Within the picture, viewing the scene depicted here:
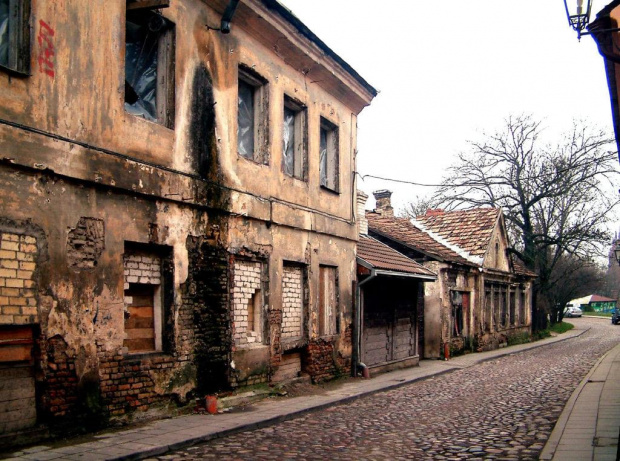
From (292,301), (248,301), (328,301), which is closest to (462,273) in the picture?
(328,301)

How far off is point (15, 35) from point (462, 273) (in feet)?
66.6

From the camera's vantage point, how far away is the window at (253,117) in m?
12.1

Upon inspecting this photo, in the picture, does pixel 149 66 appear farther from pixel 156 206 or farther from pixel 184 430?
pixel 184 430

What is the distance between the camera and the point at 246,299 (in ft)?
38.2

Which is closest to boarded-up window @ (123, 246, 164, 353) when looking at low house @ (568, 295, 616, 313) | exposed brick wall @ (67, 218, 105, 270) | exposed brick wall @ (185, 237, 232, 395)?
exposed brick wall @ (185, 237, 232, 395)

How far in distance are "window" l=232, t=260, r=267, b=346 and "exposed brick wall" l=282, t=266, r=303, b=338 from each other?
0.95 metres

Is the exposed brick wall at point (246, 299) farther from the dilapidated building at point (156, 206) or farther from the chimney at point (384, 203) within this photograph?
the chimney at point (384, 203)

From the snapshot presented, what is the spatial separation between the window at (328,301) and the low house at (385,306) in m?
1.02

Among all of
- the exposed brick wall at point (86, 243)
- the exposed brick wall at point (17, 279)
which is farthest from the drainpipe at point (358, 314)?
the exposed brick wall at point (17, 279)

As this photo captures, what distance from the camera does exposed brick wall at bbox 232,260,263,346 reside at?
37.1 ft

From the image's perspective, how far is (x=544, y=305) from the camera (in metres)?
42.2

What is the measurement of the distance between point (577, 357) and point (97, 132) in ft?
67.3

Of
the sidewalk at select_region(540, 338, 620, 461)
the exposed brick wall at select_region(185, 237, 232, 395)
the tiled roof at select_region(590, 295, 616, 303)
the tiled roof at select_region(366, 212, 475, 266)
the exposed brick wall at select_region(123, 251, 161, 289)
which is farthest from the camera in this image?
the tiled roof at select_region(590, 295, 616, 303)

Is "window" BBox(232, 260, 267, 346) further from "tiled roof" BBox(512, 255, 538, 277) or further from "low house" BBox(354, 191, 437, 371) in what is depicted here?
"tiled roof" BBox(512, 255, 538, 277)
